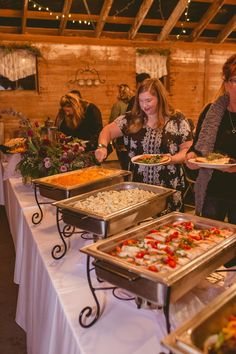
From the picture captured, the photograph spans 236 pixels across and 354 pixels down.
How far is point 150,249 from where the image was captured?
44.6 inches

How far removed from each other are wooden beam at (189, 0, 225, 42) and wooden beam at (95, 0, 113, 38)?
5.84 feet

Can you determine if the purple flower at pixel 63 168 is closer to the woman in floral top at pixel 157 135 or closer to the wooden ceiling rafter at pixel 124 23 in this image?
the woman in floral top at pixel 157 135

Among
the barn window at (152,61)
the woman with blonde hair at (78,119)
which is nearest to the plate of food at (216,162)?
the woman with blonde hair at (78,119)

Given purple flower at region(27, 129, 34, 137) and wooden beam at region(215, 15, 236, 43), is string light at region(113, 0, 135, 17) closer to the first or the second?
wooden beam at region(215, 15, 236, 43)

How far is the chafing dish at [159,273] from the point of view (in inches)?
35.1

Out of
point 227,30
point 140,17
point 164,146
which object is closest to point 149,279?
point 164,146

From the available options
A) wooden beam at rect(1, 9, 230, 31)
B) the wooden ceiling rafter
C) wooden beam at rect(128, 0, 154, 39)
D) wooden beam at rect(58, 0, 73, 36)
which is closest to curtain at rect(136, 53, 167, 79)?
the wooden ceiling rafter

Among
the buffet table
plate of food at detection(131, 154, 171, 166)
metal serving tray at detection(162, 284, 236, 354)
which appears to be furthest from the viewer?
plate of food at detection(131, 154, 171, 166)

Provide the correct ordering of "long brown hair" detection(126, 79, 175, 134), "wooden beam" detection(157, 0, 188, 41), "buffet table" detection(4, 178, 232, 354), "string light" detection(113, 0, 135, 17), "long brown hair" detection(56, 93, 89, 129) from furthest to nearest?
"string light" detection(113, 0, 135, 17)
"wooden beam" detection(157, 0, 188, 41)
"long brown hair" detection(56, 93, 89, 129)
"long brown hair" detection(126, 79, 175, 134)
"buffet table" detection(4, 178, 232, 354)

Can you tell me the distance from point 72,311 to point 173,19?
588cm

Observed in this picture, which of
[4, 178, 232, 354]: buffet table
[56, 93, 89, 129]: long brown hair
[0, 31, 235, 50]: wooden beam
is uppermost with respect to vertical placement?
[0, 31, 235, 50]: wooden beam

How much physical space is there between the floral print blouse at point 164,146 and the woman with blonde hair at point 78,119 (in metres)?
1.31

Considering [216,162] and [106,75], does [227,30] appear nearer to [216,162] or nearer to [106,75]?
[106,75]

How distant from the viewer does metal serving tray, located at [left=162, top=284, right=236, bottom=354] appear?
68cm
